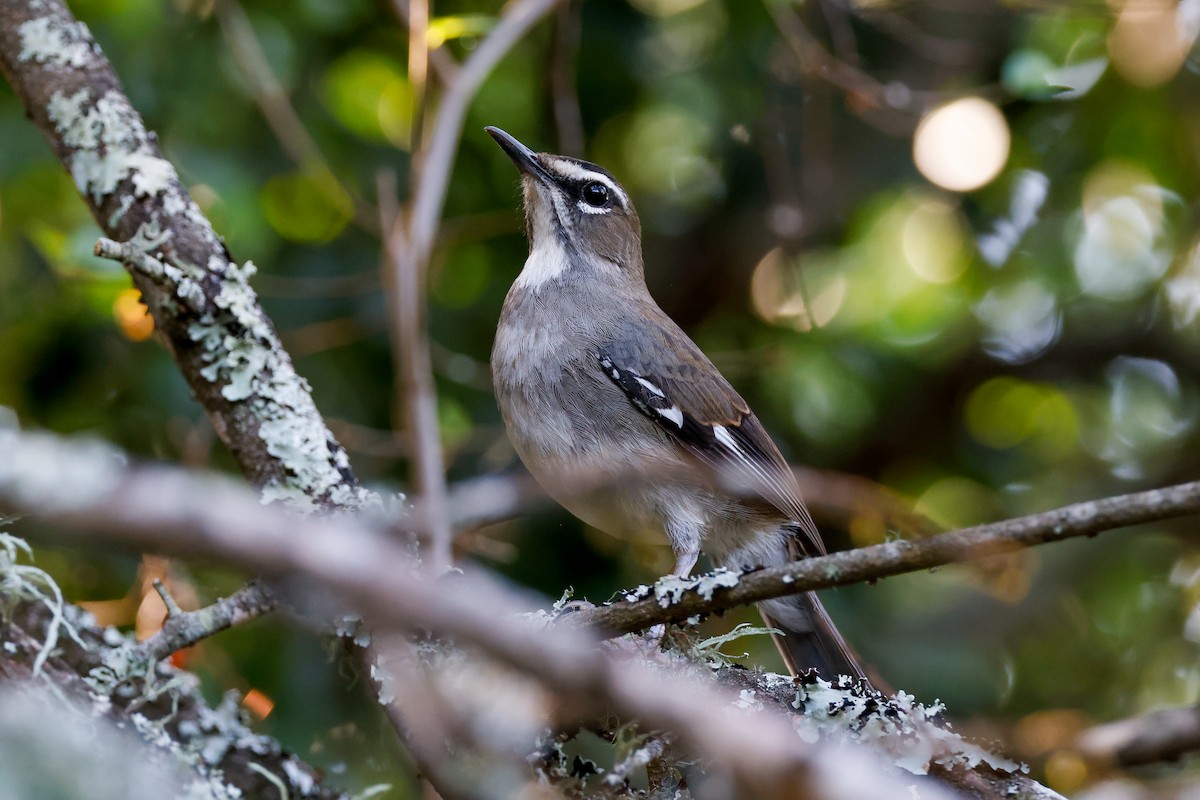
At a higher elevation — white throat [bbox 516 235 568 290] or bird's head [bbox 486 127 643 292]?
bird's head [bbox 486 127 643 292]


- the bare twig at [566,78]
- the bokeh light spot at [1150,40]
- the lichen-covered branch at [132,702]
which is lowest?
the lichen-covered branch at [132,702]

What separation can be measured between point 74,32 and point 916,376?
4.06m

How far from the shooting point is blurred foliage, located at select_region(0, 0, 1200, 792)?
4988mm

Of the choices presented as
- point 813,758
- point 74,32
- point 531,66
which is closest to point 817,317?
point 531,66

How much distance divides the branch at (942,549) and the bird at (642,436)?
4.14 feet

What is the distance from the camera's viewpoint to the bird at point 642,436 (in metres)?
4.08

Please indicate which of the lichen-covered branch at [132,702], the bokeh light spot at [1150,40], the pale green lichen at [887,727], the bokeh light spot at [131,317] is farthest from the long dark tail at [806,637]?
the bokeh light spot at [1150,40]

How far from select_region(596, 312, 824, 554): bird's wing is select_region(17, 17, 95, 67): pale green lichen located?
2.01 m

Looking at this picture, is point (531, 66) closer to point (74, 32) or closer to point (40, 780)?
point (74, 32)

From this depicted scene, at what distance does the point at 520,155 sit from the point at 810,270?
2138mm

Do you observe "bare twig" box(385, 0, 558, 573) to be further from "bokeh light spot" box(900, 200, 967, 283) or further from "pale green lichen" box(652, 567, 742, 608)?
"bokeh light spot" box(900, 200, 967, 283)

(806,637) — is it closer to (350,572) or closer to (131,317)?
(131,317)

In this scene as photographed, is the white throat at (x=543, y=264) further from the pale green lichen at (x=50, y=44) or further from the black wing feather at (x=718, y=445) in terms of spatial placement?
the pale green lichen at (x=50, y=44)

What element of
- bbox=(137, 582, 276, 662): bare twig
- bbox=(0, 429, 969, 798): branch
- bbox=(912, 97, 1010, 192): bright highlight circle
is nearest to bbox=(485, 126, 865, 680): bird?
bbox=(137, 582, 276, 662): bare twig
